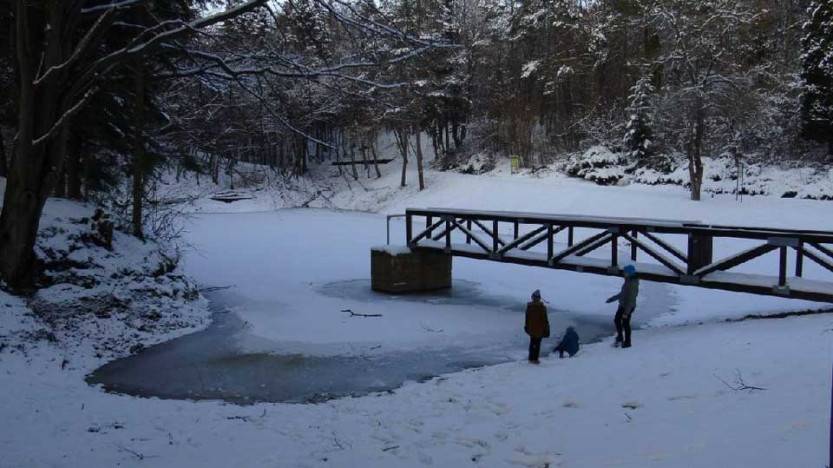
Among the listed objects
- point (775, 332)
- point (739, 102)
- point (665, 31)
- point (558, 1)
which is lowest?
point (775, 332)

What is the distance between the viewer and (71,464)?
4957 millimetres

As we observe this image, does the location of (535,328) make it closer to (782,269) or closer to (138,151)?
(782,269)

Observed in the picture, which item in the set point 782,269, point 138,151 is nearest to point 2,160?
point 138,151

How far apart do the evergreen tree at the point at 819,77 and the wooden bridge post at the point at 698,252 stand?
19.4 meters

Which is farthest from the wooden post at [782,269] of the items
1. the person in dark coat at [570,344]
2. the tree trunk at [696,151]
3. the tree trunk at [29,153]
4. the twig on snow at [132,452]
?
the tree trunk at [696,151]

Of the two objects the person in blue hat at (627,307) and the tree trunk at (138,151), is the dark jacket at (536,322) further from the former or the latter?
the tree trunk at (138,151)

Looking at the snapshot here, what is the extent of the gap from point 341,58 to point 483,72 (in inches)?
1619

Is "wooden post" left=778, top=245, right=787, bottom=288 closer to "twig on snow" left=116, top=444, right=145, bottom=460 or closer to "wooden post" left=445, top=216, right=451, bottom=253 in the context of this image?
"wooden post" left=445, top=216, right=451, bottom=253

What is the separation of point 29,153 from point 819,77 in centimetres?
2884

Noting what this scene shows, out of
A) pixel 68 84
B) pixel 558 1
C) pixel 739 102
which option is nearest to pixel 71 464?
pixel 68 84

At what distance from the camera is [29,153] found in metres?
8.90

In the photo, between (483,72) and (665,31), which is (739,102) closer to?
(665,31)

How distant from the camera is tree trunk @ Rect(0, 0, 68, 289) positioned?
336 inches

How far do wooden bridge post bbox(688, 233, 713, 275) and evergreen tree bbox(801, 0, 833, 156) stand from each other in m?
19.4
